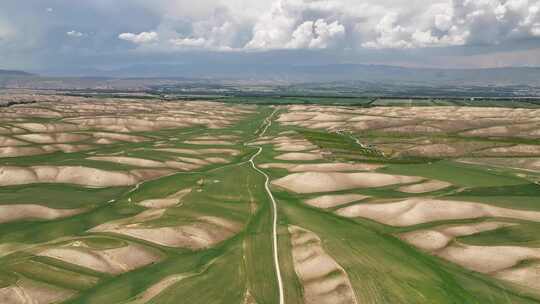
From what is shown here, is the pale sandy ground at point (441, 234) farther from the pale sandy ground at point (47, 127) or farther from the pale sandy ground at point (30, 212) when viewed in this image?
the pale sandy ground at point (47, 127)

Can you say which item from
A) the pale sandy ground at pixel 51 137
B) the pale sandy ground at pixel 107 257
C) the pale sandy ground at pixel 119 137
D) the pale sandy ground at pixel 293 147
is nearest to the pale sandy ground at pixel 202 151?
the pale sandy ground at pixel 293 147

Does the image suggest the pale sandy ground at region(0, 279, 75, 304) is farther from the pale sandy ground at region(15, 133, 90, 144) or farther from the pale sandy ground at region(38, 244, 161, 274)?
the pale sandy ground at region(15, 133, 90, 144)

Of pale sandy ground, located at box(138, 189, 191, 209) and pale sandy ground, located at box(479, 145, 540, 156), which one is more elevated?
pale sandy ground, located at box(479, 145, 540, 156)

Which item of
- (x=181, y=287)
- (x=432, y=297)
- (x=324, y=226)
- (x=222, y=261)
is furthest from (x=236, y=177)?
(x=432, y=297)

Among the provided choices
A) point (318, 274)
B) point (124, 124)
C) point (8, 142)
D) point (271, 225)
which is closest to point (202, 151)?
point (8, 142)

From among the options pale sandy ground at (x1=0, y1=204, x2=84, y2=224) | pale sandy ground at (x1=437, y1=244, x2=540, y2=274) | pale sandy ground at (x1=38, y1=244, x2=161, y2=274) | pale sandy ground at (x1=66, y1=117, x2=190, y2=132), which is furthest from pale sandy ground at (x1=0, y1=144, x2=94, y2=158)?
pale sandy ground at (x1=437, y1=244, x2=540, y2=274)

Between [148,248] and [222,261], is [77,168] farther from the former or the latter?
[222,261]

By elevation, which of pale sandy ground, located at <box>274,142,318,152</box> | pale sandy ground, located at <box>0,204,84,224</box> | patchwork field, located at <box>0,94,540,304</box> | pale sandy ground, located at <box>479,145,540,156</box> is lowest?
pale sandy ground, located at <box>0,204,84,224</box>
